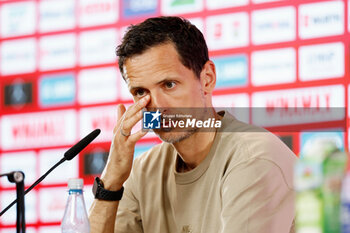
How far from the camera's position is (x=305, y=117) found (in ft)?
7.84

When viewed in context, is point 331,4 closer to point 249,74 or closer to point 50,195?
point 249,74

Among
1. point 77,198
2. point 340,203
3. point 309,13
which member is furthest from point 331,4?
point 340,203

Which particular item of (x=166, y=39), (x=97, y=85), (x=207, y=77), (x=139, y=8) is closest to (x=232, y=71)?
(x=139, y=8)

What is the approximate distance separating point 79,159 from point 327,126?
1.32 meters

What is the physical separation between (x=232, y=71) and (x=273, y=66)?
202 millimetres

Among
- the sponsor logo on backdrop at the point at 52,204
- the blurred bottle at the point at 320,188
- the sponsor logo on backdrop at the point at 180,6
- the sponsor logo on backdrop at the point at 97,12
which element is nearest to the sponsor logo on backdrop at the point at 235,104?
the sponsor logo on backdrop at the point at 180,6

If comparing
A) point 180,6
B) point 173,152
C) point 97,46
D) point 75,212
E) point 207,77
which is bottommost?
point 75,212

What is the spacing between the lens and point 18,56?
10.0ft

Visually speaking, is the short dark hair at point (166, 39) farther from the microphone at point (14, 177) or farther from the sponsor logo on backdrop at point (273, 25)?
the sponsor logo on backdrop at point (273, 25)

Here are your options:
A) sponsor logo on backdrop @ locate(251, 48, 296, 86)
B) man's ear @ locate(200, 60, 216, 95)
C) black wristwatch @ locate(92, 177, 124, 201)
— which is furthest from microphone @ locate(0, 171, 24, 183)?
sponsor logo on backdrop @ locate(251, 48, 296, 86)

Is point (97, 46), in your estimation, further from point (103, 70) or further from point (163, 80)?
point (163, 80)

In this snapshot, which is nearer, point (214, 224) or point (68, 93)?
point (214, 224)

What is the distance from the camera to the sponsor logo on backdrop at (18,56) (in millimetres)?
3023

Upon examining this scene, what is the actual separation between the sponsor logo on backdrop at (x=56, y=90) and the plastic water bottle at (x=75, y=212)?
1.73 meters
